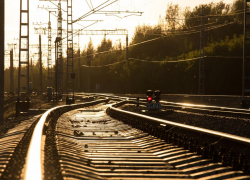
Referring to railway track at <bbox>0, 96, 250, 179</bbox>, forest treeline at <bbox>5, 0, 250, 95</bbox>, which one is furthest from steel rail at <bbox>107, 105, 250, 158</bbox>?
forest treeline at <bbox>5, 0, 250, 95</bbox>

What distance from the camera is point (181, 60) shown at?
229 ft

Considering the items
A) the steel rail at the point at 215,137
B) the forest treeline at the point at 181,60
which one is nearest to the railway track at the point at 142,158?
the steel rail at the point at 215,137

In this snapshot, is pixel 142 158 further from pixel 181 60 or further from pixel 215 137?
pixel 181 60

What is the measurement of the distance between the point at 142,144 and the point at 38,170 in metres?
5.21

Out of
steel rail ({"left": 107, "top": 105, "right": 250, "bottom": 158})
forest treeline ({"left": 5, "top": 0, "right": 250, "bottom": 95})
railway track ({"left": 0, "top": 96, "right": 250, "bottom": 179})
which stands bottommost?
railway track ({"left": 0, "top": 96, "right": 250, "bottom": 179})

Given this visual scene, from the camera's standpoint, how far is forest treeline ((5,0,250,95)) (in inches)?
2280

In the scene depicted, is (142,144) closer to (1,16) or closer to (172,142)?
(172,142)

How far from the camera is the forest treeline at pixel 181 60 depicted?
57.9 meters

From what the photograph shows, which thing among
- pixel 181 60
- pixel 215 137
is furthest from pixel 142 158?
pixel 181 60

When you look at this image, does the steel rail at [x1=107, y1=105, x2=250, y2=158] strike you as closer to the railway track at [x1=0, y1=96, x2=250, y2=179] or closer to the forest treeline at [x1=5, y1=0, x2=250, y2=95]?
the railway track at [x1=0, y1=96, x2=250, y2=179]

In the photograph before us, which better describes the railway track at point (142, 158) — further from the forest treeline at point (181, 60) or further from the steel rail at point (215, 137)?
the forest treeline at point (181, 60)

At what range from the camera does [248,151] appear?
624 cm

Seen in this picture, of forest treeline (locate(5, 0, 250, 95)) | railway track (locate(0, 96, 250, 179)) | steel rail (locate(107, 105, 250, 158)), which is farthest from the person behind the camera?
forest treeline (locate(5, 0, 250, 95))

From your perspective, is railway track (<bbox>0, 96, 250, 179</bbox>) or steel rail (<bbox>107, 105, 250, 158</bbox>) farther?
steel rail (<bbox>107, 105, 250, 158</bbox>)
